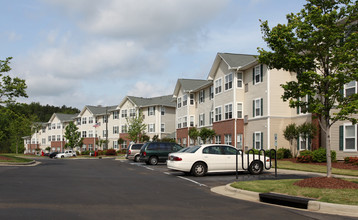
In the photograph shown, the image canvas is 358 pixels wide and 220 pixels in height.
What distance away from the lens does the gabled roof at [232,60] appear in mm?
37969

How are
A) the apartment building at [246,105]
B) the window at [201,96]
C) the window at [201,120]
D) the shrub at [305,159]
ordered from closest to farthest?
the shrub at [305,159] < the apartment building at [246,105] < the window at [201,120] < the window at [201,96]

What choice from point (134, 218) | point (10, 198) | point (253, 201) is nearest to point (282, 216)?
point (253, 201)

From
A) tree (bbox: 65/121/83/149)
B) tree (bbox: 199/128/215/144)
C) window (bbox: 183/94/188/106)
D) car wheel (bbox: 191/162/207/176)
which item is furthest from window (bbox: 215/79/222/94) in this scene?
tree (bbox: 65/121/83/149)

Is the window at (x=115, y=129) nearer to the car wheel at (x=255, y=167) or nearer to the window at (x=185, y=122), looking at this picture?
the window at (x=185, y=122)

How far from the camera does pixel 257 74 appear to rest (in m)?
34.9

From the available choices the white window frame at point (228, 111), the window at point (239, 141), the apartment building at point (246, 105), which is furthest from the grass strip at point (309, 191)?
the white window frame at point (228, 111)

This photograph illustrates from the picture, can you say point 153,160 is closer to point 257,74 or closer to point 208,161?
point 208,161

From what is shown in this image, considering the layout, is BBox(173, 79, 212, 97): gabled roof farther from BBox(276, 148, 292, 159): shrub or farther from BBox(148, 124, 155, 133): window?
BBox(276, 148, 292, 159): shrub

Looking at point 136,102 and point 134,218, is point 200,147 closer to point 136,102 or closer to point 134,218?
point 134,218

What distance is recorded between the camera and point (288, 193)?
11.5 m

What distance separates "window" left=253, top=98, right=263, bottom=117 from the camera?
3388 cm

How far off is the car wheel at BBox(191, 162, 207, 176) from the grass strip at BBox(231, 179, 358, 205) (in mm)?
4903

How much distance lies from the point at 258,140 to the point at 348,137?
393 inches

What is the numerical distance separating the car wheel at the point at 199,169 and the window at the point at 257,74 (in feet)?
57.5
